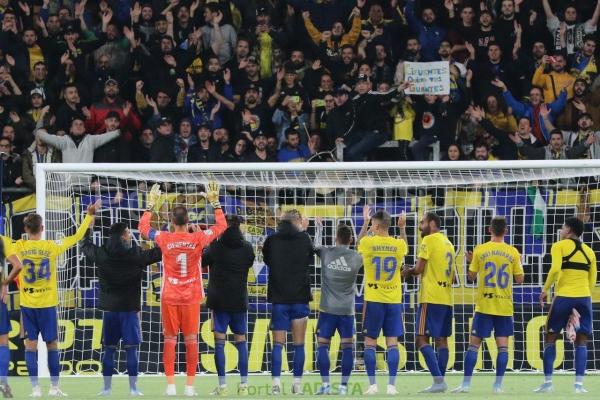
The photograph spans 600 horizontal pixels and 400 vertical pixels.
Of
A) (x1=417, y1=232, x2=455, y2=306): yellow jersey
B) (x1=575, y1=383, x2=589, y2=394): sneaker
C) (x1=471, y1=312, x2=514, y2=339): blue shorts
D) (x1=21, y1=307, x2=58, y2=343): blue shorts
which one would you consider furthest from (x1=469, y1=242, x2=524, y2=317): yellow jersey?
(x1=21, y1=307, x2=58, y2=343): blue shorts

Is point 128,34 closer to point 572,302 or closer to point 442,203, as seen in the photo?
point 442,203

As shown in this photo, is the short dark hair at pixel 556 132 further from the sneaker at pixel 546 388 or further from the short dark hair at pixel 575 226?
the sneaker at pixel 546 388

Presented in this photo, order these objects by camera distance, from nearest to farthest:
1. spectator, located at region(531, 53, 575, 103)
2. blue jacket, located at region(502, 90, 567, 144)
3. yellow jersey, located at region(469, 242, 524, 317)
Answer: yellow jersey, located at region(469, 242, 524, 317)
blue jacket, located at region(502, 90, 567, 144)
spectator, located at region(531, 53, 575, 103)

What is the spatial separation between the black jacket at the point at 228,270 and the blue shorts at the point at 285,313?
1.09 ft

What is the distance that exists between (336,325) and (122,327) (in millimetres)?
2264

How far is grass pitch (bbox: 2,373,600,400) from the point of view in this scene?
15.4 metres

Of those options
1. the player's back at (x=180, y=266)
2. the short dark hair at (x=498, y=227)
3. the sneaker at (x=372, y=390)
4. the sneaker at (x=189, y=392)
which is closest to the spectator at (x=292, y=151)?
the short dark hair at (x=498, y=227)

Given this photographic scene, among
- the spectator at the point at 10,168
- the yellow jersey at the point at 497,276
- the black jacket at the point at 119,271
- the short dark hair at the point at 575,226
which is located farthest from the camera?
the spectator at the point at 10,168

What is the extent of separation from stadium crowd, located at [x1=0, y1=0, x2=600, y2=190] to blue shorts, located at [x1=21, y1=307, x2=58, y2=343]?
5029 mm

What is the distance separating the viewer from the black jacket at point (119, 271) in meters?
15.3

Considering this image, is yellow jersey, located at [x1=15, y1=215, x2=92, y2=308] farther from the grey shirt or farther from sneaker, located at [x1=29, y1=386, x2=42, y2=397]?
the grey shirt

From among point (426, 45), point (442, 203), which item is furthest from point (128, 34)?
point (442, 203)

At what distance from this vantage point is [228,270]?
15.7 m

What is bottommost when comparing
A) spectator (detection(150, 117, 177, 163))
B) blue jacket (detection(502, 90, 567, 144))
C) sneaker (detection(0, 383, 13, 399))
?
sneaker (detection(0, 383, 13, 399))
